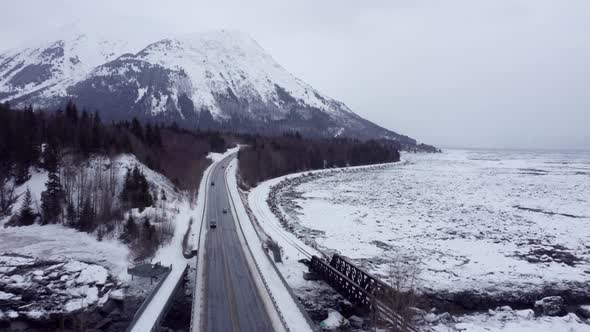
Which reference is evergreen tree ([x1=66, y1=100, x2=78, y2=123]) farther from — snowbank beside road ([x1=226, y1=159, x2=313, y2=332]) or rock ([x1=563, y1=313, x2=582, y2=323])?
rock ([x1=563, y1=313, x2=582, y2=323])

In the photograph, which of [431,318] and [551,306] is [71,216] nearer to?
[431,318]

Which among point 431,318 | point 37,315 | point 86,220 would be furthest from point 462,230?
point 86,220

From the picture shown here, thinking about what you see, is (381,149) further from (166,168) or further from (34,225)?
(34,225)

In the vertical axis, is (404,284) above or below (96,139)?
below

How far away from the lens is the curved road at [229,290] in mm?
22188

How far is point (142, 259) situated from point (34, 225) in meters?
19.3

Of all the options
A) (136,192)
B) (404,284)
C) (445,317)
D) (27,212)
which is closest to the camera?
(445,317)

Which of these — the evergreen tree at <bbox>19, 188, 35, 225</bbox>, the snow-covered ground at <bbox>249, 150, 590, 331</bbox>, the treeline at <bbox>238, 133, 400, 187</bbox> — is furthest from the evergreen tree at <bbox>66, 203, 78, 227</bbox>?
the treeline at <bbox>238, 133, 400, 187</bbox>

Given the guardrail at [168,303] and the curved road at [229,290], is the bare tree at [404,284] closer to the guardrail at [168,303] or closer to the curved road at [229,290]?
the curved road at [229,290]

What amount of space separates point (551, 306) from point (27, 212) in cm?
5481

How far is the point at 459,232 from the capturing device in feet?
148

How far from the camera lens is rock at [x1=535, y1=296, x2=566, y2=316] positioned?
80.6 feet

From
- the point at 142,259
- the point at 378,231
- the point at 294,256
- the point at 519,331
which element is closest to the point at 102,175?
the point at 142,259

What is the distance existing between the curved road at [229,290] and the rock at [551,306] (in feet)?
64.5
